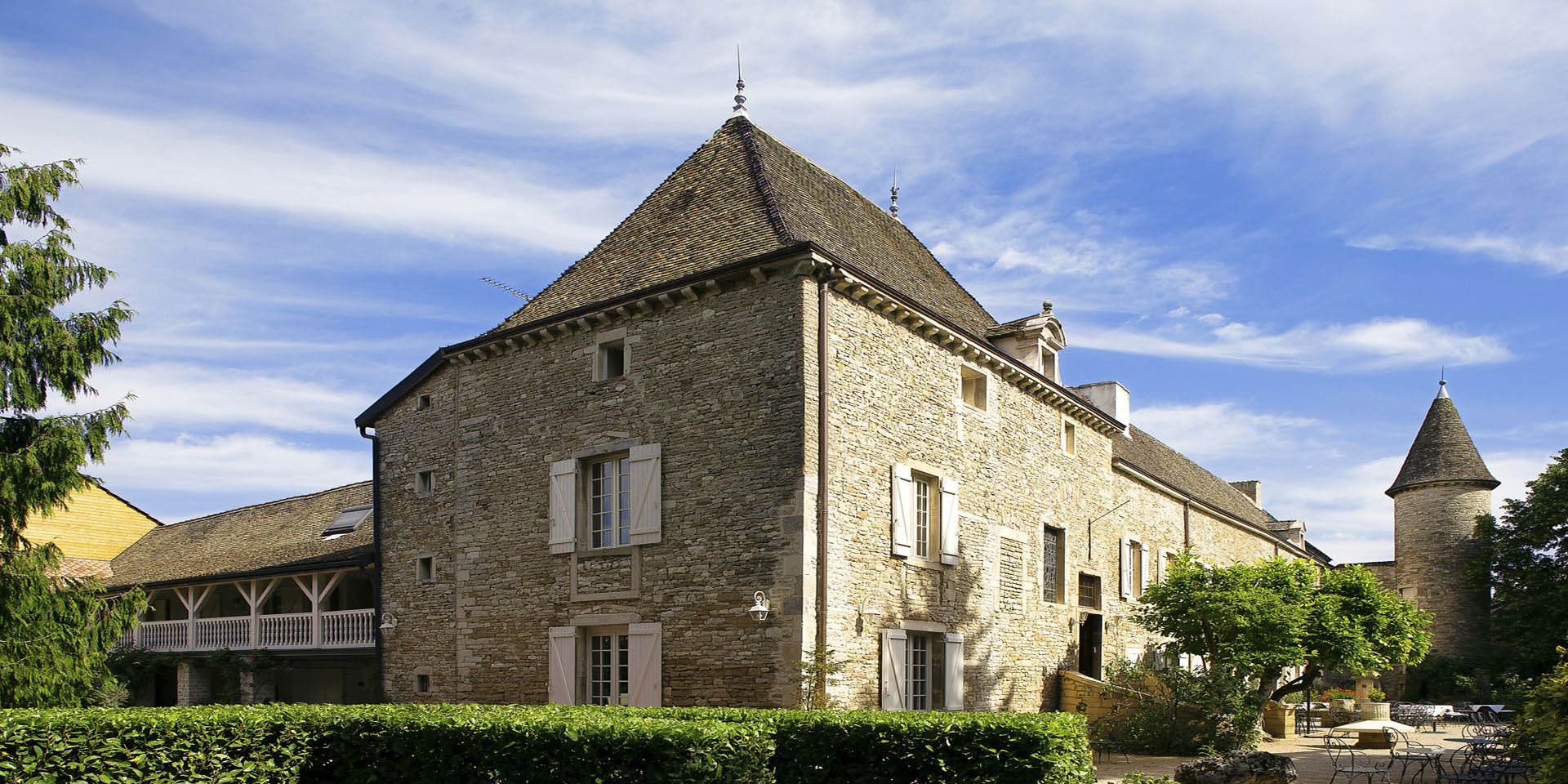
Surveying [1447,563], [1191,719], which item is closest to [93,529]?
[1191,719]

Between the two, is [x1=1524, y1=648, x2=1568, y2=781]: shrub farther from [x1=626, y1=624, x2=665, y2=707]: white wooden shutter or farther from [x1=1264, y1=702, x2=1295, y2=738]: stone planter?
[x1=626, y1=624, x2=665, y2=707]: white wooden shutter

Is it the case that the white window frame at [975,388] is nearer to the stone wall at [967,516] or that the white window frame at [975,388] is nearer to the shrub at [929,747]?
the stone wall at [967,516]

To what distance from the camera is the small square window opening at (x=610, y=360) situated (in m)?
15.8

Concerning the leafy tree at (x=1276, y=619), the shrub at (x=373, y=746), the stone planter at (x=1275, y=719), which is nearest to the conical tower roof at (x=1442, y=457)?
the leafy tree at (x=1276, y=619)

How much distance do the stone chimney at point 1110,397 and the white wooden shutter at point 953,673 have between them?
10.2 m

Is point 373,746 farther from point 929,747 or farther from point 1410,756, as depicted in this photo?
point 1410,756

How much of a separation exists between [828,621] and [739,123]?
8379 millimetres

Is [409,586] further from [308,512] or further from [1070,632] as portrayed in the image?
[1070,632]

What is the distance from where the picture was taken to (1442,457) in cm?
3656

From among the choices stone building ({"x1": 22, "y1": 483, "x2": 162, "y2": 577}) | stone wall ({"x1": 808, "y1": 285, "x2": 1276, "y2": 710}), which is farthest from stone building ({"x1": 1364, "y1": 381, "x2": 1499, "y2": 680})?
stone building ({"x1": 22, "y1": 483, "x2": 162, "y2": 577})

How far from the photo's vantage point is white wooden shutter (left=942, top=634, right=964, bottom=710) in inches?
602

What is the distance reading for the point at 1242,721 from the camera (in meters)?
16.6

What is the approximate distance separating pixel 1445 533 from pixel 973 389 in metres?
26.0

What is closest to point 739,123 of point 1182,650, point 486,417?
point 486,417
